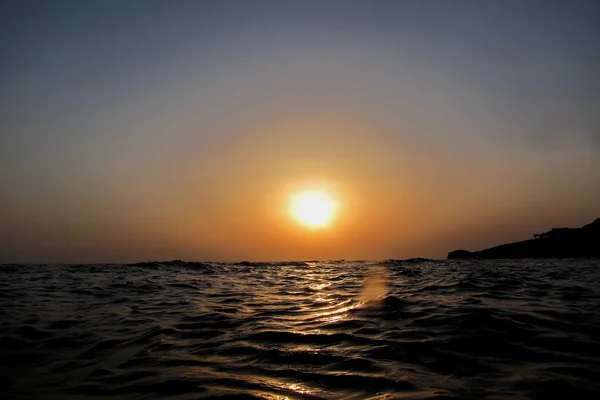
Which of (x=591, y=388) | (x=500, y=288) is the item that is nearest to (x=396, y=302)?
(x=500, y=288)

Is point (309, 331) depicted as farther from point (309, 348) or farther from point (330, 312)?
point (330, 312)

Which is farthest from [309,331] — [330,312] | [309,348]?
[330,312]

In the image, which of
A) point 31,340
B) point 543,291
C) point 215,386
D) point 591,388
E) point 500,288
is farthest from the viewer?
point 500,288

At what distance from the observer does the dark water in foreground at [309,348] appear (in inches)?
188

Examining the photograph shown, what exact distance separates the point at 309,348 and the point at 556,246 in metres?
66.6

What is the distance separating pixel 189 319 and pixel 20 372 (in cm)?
407

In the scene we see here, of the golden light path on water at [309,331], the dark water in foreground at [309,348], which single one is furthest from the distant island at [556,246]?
the golden light path on water at [309,331]

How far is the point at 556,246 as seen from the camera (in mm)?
59500

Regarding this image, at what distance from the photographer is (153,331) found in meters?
8.12

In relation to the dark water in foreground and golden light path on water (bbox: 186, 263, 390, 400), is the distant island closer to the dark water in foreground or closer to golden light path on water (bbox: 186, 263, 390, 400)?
the dark water in foreground

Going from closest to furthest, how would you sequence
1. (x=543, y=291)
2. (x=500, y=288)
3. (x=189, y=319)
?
(x=189, y=319) → (x=543, y=291) → (x=500, y=288)

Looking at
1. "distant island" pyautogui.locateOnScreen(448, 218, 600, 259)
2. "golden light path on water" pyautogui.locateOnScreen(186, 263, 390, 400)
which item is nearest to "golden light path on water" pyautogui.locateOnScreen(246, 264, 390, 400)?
"golden light path on water" pyautogui.locateOnScreen(186, 263, 390, 400)

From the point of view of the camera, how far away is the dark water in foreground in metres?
4.77

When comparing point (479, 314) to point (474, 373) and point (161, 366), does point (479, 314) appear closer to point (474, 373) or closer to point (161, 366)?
point (474, 373)
